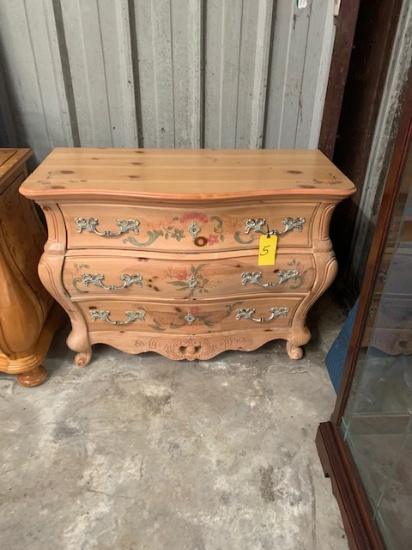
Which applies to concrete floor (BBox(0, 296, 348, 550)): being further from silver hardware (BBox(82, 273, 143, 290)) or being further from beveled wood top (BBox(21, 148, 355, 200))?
beveled wood top (BBox(21, 148, 355, 200))

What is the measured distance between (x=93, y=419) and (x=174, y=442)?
0.29m

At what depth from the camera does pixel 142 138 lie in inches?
69.9

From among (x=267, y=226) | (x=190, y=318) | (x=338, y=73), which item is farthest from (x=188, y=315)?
(x=338, y=73)

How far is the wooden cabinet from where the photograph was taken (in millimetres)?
1399

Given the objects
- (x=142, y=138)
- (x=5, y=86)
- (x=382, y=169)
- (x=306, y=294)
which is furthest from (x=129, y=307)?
(x=382, y=169)

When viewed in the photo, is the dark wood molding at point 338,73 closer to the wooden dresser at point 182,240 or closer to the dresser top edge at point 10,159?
the wooden dresser at point 182,240

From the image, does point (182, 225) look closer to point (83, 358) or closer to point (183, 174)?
point (183, 174)

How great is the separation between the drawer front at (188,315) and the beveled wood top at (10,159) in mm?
514

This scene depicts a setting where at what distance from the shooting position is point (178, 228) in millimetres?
1325

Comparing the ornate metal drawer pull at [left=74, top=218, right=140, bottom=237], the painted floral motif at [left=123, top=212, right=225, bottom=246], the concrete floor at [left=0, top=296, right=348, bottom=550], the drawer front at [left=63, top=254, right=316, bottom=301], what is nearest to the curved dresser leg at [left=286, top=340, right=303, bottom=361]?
the concrete floor at [left=0, top=296, right=348, bottom=550]

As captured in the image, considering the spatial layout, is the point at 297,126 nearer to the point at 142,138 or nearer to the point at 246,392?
the point at 142,138

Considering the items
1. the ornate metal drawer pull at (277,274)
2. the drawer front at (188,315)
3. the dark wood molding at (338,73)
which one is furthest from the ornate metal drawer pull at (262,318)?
the dark wood molding at (338,73)

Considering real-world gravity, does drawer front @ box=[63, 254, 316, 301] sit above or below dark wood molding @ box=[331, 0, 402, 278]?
below

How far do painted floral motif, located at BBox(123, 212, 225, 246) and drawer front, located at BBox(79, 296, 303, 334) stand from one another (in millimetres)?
243
